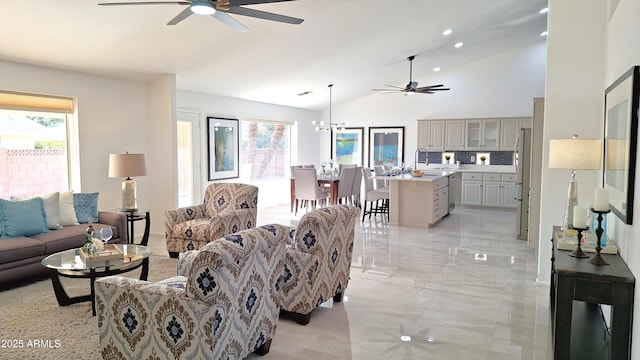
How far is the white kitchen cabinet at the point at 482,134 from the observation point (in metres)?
9.83

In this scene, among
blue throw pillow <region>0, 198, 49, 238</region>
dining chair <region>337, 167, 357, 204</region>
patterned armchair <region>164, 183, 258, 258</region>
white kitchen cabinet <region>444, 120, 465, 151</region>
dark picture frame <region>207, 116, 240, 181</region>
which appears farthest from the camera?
white kitchen cabinet <region>444, 120, 465, 151</region>

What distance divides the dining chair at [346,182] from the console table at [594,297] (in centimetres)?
601

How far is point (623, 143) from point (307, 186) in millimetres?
6231

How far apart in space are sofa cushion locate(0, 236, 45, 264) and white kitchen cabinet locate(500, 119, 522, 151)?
349 inches

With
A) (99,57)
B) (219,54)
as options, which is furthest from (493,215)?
(99,57)

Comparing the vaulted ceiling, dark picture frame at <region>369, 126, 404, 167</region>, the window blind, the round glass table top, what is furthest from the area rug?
dark picture frame at <region>369, 126, 404, 167</region>

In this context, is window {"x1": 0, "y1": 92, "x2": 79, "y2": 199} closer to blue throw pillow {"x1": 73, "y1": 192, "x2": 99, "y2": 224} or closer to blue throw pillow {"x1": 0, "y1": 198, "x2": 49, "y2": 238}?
blue throw pillow {"x1": 73, "y1": 192, "x2": 99, "y2": 224}

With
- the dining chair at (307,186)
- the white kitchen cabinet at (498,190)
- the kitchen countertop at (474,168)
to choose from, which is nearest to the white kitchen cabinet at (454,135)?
the kitchen countertop at (474,168)

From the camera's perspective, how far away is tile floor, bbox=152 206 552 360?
3061 mm

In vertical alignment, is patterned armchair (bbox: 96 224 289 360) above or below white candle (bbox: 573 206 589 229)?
below

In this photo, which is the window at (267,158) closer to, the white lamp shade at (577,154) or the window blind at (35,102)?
the window blind at (35,102)

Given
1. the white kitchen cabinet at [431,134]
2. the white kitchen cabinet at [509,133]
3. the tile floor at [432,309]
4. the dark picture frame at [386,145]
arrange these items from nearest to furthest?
the tile floor at [432,309], the white kitchen cabinet at [509,133], the white kitchen cabinet at [431,134], the dark picture frame at [386,145]

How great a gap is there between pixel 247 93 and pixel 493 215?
5.51m

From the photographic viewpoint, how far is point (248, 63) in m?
6.56
